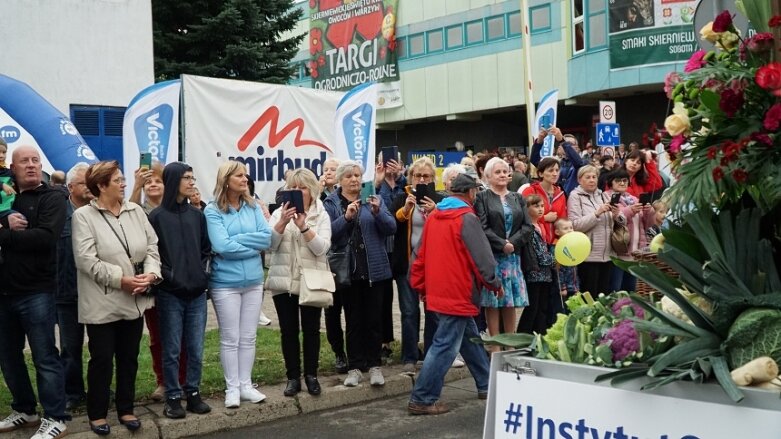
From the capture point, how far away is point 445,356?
6570mm

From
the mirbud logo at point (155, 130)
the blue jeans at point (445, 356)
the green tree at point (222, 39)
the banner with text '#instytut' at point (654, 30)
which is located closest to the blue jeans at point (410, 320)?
the blue jeans at point (445, 356)

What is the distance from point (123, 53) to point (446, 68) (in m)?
20.9

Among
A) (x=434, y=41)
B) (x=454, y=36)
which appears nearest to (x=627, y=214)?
(x=454, y=36)

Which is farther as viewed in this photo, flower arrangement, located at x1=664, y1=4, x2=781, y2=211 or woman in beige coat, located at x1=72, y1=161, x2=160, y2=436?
woman in beige coat, located at x1=72, y1=161, x2=160, y2=436

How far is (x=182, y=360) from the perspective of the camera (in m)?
7.05

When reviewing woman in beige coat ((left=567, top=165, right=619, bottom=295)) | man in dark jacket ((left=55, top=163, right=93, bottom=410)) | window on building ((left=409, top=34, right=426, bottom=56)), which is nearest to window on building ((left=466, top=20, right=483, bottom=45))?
window on building ((left=409, top=34, right=426, bottom=56))

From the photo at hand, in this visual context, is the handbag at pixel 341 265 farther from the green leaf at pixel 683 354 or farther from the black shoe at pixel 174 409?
the green leaf at pixel 683 354

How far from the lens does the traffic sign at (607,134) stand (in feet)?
59.5

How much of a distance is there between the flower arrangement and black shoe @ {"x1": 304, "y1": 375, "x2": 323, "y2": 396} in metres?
4.70

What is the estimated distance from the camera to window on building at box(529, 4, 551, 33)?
32.5m

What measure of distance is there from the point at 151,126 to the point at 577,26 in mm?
23940

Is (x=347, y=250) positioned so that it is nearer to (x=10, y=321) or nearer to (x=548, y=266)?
(x=548, y=266)

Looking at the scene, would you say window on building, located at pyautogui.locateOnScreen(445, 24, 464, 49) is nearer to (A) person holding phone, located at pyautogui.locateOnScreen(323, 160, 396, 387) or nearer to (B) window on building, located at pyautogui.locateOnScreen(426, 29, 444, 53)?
(B) window on building, located at pyautogui.locateOnScreen(426, 29, 444, 53)

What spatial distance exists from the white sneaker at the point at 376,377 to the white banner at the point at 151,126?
11.6 ft
